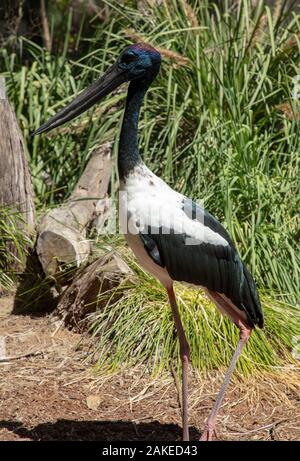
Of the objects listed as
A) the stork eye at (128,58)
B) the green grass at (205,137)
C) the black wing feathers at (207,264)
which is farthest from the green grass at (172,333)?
the stork eye at (128,58)

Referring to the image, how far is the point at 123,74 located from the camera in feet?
Result: 15.4

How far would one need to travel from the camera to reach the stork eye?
15.2 feet

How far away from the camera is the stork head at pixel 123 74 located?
462cm

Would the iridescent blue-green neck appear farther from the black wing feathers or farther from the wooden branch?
the wooden branch

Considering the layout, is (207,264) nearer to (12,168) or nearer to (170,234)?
(170,234)

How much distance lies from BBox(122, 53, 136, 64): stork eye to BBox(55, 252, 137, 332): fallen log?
1459 mm

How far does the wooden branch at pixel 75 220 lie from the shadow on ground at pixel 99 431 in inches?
56.6

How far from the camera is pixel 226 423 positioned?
485 centimetres

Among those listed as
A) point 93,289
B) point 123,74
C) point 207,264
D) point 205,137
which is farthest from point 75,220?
point 207,264

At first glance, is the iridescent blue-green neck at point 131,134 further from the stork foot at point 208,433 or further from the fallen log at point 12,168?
the fallen log at point 12,168

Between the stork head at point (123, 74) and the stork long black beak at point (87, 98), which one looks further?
the stork long black beak at point (87, 98)

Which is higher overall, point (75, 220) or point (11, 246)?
point (75, 220)

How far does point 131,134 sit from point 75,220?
185 centimetres
